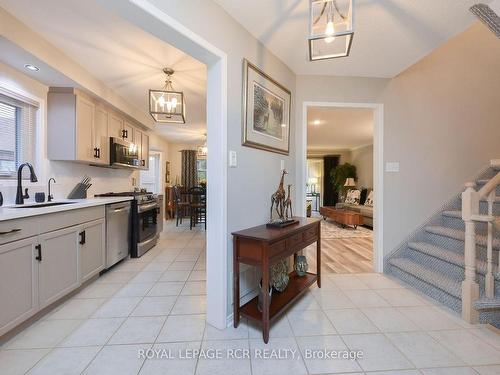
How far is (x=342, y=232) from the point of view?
5230 millimetres

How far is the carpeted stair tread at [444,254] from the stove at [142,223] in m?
3.57

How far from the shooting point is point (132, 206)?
334cm

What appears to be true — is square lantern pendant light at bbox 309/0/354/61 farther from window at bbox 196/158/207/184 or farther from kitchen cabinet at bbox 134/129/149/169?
window at bbox 196/158/207/184

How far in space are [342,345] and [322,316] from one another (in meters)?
0.34

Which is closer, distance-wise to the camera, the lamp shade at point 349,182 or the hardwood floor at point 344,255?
the hardwood floor at point 344,255

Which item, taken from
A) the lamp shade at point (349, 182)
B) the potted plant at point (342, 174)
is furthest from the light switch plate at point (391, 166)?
the potted plant at point (342, 174)

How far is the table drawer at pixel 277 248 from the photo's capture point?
1573 mm

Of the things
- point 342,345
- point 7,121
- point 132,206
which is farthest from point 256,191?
point 7,121

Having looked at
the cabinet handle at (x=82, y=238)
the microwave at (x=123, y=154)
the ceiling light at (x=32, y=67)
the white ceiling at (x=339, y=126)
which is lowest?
the cabinet handle at (x=82, y=238)

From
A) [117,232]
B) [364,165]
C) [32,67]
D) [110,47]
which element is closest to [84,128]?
[32,67]

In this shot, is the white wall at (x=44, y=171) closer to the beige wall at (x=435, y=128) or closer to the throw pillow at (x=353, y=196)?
the beige wall at (x=435, y=128)

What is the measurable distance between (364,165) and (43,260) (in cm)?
816

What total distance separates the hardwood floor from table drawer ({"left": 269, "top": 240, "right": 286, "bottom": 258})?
4.75ft

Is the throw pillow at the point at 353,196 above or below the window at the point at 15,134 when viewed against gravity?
below
